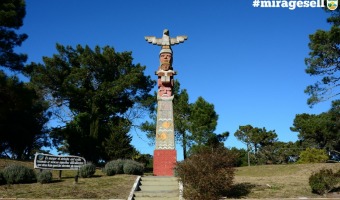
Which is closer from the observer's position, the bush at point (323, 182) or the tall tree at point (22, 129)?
the bush at point (323, 182)


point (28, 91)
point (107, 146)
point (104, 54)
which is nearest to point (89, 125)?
point (107, 146)

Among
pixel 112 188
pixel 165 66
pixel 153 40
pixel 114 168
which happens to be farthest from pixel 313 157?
pixel 112 188

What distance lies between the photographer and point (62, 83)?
134 feet

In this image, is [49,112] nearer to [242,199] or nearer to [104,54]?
[104,54]

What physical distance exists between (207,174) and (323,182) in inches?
190

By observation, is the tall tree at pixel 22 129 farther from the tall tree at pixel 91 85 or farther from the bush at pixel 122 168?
the bush at pixel 122 168

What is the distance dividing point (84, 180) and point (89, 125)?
18414 mm

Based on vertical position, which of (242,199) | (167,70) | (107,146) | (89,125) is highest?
(167,70)

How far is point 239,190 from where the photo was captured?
54.3ft

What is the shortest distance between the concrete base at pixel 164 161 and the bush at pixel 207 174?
777 cm

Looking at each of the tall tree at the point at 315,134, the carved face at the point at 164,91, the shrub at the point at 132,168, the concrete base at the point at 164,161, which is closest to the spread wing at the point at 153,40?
the carved face at the point at 164,91

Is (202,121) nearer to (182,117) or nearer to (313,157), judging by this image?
(182,117)

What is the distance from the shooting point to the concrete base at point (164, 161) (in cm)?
2319

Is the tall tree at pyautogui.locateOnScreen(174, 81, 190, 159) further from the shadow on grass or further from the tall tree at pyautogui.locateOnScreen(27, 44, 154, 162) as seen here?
the shadow on grass
